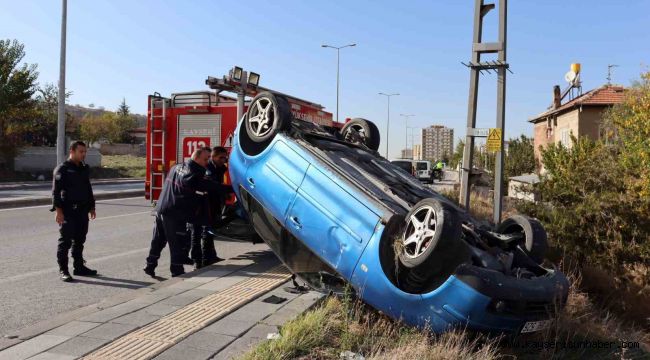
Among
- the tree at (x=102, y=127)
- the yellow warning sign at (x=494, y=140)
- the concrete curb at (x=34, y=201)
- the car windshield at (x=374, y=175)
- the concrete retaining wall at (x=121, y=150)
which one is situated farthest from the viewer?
the tree at (x=102, y=127)

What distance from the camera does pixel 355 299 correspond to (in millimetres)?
4371

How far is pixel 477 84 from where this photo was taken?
10609mm

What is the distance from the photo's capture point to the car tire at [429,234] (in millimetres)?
3523

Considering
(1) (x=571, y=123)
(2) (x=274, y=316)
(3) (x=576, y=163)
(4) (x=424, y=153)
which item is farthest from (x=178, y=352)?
(4) (x=424, y=153)

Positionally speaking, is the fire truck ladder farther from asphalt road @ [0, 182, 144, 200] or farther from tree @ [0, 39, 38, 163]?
tree @ [0, 39, 38, 163]

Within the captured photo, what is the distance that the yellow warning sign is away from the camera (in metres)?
9.99

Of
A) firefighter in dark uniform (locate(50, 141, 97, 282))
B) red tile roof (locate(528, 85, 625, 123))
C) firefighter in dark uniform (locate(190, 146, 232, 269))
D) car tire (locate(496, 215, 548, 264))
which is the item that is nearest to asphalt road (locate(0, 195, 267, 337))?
firefighter in dark uniform (locate(50, 141, 97, 282))

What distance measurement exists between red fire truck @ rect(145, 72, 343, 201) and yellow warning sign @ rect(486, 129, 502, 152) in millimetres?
3238

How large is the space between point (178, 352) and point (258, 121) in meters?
2.73

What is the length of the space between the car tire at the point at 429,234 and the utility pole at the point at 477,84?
6.48m

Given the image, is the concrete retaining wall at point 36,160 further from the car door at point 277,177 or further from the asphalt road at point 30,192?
the car door at point 277,177

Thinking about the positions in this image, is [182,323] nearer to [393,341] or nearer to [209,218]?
[393,341]

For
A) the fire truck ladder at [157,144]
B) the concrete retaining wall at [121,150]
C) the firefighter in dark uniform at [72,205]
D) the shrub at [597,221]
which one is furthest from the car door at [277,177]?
the concrete retaining wall at [121,150]

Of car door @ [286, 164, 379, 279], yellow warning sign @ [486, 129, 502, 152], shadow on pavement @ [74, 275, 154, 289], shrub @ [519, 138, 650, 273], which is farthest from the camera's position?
yellow warning sign @ [486, 129, 502, 152]
